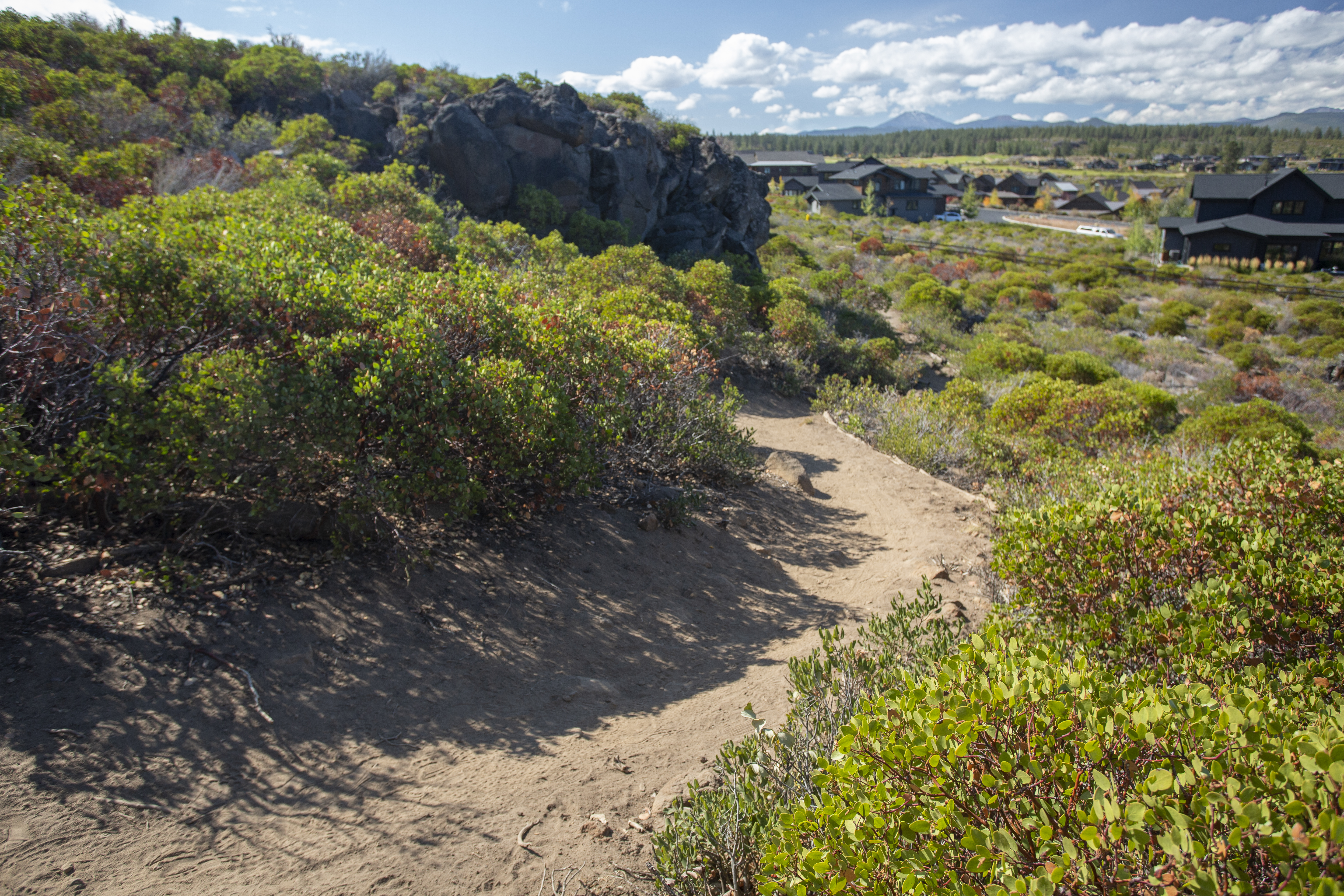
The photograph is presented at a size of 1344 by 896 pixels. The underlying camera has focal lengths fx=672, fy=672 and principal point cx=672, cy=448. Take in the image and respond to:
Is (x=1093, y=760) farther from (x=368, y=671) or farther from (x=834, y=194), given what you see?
(x=834, y=194)

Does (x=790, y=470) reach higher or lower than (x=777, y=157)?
lower

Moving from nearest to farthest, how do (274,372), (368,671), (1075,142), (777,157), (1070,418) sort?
(368,671), (274,372), (1070,418), (777,157), (1075,142)

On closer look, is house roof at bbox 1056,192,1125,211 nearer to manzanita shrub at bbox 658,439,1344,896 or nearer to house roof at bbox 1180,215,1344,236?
house roof at bbox 1180,215,1344,236

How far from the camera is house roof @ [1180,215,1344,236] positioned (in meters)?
39.2

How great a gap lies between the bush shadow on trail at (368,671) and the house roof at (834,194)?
207 feet

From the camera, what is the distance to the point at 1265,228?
4047cm

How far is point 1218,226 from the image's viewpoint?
135 ft

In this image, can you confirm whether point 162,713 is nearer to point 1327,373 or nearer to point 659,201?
point 659,201

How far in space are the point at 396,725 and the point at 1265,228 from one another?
54399mm

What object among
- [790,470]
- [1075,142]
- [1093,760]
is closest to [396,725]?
[1093,760]

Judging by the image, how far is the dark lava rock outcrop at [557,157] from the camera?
61.4 ft

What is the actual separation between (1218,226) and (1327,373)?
87.4 feet

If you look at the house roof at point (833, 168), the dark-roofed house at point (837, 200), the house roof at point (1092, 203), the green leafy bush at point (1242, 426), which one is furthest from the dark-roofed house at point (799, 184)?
the green leafy bush at point (1242, 426)

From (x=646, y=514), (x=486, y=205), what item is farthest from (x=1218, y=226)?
(x=646, y=514)
